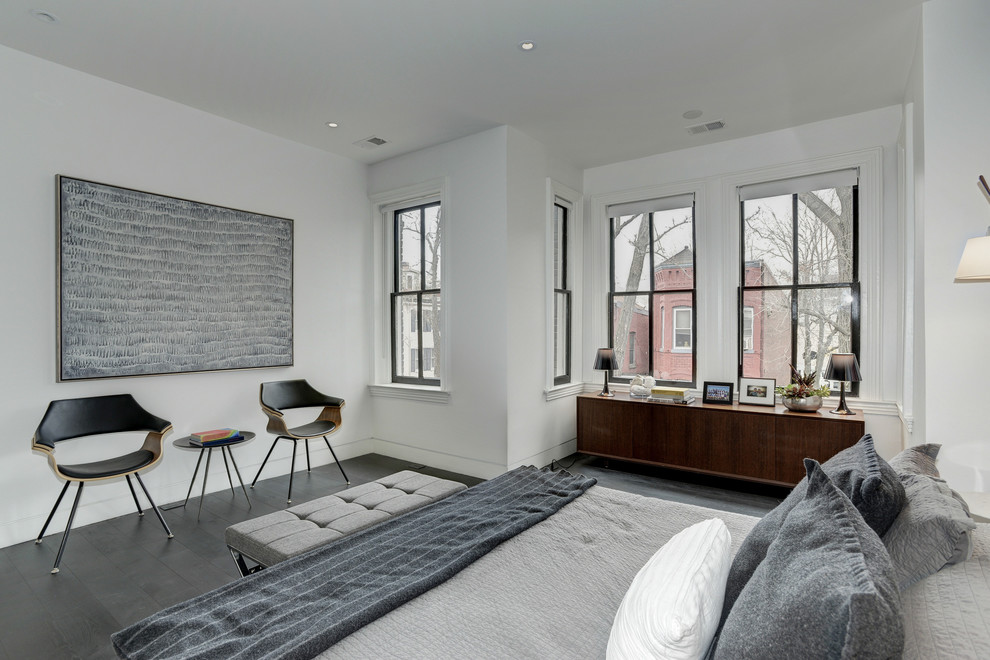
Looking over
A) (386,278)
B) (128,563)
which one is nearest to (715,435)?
(386,278)

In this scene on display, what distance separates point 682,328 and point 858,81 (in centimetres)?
229

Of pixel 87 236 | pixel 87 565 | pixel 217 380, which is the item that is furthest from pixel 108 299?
pixel 87 565

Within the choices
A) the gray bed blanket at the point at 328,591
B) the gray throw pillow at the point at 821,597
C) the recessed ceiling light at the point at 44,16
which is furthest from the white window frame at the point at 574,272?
Result: the gray throw pillow at the point at 821,597

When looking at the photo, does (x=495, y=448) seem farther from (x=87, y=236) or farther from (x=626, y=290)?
→ (x=87, y=236)

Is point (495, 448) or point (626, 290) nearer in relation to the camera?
point (495, 448)

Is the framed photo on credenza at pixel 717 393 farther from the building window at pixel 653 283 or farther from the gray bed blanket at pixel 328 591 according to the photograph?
the gray bed blanket at pixel 328 591

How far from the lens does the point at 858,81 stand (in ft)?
11.5

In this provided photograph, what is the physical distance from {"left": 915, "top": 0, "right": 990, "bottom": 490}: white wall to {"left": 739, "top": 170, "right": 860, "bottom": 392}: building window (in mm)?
1469

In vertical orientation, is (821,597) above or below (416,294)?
below

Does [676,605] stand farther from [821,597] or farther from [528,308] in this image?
[528,308]

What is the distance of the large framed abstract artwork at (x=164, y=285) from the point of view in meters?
3.36

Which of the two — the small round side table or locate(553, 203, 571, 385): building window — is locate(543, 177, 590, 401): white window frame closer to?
locate(553, 203, 571, 385): building window

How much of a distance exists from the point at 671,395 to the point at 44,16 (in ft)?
16.1

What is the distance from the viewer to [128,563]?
2.81 m
